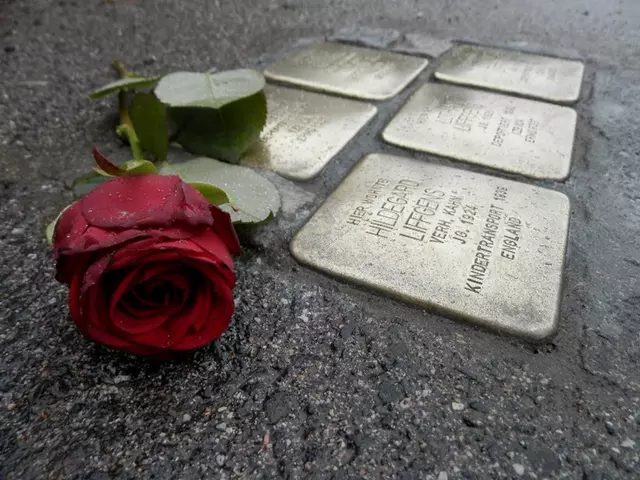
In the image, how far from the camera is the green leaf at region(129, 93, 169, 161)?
38.8 inches

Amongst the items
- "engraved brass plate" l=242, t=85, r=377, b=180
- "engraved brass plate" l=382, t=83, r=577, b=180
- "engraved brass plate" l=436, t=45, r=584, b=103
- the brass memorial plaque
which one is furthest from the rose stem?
"engraved brass plate" l=436, t=45, r=584, b=103

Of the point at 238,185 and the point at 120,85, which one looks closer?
the point at 238,185

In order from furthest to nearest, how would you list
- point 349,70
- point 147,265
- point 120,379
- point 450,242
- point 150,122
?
point 349,70 < point 150,122 < point 450,242 < point 120,379 < point 147,265

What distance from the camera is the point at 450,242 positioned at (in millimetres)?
869

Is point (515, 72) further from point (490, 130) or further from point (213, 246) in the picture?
point (213, 246)

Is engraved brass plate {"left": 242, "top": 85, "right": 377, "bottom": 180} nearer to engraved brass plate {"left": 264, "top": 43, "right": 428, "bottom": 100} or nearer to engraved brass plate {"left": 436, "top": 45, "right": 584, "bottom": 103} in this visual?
engraved brass plate {"left": 264, "top": 43, "right": 428, "bottom": 100}

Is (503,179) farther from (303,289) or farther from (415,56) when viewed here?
(415,56)

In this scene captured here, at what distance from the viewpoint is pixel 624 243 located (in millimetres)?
930

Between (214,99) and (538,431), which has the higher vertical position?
(214,99)

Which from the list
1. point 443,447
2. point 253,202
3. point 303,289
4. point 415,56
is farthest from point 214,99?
point 415,56

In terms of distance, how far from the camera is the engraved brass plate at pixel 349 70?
1367 millimetres

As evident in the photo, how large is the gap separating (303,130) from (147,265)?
69cm

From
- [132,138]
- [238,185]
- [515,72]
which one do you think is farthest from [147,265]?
[515,72]

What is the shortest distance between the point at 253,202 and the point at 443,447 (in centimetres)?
46
